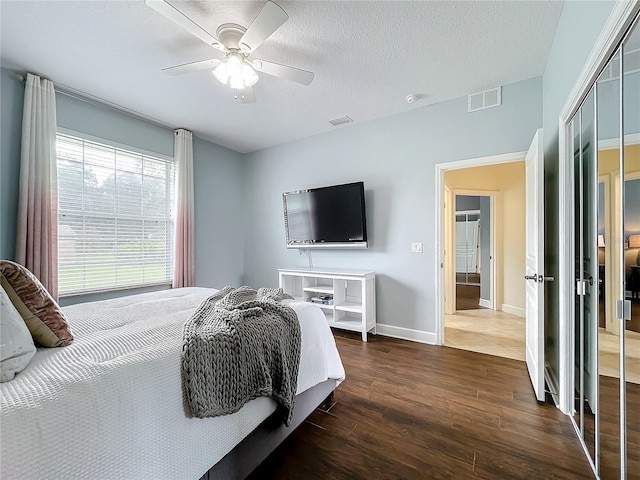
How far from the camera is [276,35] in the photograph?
2.04 metres

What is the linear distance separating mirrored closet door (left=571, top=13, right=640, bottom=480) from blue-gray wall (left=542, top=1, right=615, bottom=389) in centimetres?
25

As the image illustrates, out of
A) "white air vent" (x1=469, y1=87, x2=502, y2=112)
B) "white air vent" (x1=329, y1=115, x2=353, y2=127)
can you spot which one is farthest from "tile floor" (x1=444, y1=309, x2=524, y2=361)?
"white air vent" (x1=329, y1=115, x2=353, y2=127)

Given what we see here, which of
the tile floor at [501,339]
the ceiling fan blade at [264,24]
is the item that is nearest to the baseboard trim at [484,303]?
the tile floor at [501,339]

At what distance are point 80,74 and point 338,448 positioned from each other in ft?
11.6

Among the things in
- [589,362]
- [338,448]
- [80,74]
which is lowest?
[338,448]

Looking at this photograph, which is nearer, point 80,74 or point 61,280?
point 80,74

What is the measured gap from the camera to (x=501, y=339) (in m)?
3.20

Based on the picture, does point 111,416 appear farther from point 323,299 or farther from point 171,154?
point 171,154

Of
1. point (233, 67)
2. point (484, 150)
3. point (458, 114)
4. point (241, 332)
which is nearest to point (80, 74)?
point (233, 67)

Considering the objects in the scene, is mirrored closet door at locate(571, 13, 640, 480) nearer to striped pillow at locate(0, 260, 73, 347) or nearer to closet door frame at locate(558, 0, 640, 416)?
closet door frame at locate(558, 0, 640, 416)

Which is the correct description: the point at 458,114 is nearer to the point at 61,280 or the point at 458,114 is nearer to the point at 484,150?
the point at 484,150

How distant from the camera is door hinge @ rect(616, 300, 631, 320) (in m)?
1.08

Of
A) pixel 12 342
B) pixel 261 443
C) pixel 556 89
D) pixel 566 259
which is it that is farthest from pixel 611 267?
pixel 12 342

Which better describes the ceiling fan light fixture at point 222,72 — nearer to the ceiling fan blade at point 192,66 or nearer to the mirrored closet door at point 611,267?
the ceiling fan blade at point 192,66
